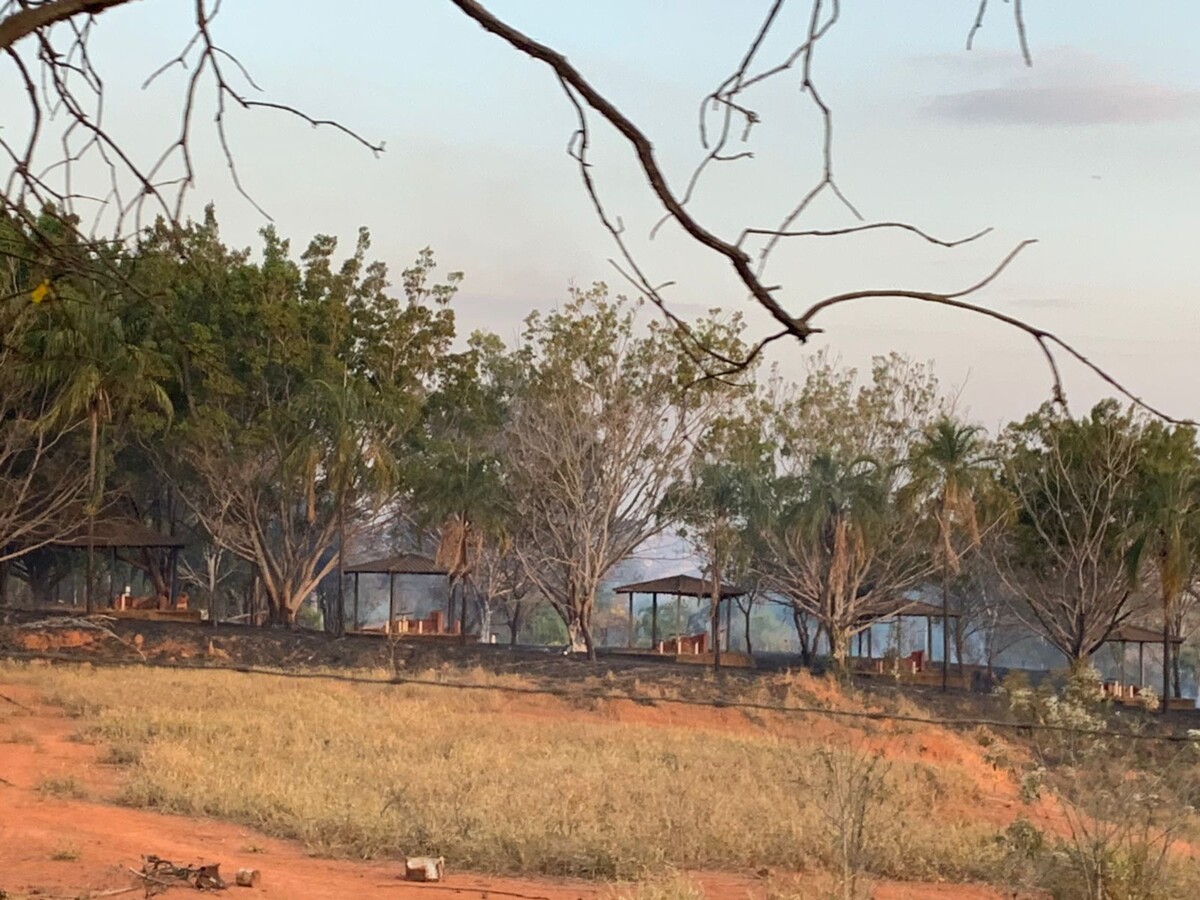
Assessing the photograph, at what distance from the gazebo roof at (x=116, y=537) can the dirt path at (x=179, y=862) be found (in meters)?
24.0

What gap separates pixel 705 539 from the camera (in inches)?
1671

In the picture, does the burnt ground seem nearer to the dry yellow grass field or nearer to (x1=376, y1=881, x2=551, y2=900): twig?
the dry yellow grass field

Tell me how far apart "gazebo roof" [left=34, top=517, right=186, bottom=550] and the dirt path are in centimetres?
2396

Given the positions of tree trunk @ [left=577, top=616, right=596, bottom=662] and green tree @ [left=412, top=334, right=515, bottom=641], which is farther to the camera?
green tree @ [left=412, top=334, right=515, bottom=641]

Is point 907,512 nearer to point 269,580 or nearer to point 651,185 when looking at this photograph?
point 269,580

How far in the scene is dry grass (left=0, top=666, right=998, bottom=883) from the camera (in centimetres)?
1059

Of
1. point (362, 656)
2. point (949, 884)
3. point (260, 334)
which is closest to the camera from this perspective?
point (949, 884)

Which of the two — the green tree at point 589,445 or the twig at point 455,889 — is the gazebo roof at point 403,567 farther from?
the twig at point 455,889

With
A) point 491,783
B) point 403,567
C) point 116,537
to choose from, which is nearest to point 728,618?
point 403,567

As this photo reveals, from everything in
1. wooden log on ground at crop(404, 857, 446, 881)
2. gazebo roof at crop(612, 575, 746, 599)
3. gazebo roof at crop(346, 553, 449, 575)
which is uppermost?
gazebo roof at crop(346, 553, 449, 575)

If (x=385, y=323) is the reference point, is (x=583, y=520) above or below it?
below

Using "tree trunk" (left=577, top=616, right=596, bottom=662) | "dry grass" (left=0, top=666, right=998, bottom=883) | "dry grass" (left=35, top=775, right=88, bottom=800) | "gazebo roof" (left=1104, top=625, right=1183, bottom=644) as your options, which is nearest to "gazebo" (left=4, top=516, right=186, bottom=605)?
"tree trunk" (left=577, top=616, right=596, bottom=662)

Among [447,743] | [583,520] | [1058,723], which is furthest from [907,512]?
[1058,723]

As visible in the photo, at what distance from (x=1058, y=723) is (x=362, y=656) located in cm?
2251
